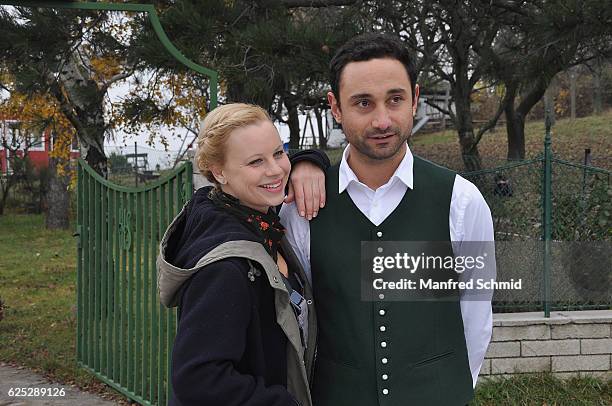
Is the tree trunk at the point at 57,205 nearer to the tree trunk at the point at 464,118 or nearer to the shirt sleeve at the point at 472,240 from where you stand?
the tree trunk at the point at 464,118

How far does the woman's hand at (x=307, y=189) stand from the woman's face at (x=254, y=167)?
0.17m

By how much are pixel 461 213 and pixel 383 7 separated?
14.0 feet

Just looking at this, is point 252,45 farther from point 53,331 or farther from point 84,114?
point 53,331

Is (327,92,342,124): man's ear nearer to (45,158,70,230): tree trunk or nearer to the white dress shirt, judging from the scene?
the white dress shirt

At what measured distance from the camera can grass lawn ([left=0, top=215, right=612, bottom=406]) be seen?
4.82 m

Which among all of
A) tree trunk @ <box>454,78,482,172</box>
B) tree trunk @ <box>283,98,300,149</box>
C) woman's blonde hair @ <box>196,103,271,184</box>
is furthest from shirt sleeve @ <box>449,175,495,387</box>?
tree trunk @ <box>454,78,482,172</box>

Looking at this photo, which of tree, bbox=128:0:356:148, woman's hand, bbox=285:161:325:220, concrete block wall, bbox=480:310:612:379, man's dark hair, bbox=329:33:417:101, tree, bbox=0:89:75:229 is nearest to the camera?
man's dark hair, bbox=329:33:417:101

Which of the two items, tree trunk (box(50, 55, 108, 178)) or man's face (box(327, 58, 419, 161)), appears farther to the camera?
tree trunk (box(50, 55, 108, 178))

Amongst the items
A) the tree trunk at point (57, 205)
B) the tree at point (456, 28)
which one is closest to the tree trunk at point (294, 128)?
the tree at point (456, 28)

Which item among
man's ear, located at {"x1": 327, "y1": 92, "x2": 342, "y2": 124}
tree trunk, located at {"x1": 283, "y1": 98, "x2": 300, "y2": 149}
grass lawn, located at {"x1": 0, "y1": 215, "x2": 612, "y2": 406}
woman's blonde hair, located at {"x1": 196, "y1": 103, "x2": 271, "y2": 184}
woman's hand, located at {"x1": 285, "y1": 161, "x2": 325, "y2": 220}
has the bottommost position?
grass lawn, located at {"x1": 0, "y1": 215, "x2": 612, "y2": 406}

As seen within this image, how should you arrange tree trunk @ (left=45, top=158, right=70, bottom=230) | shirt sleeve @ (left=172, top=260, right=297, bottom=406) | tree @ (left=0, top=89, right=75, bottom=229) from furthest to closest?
tree trunk @ (left=45, top=158, right=70, bottom=230) → tree @ (left=0, top=89, right=75, bottom=229) → shirt sleeve @ (left=172, top=260, right=297, bottom=406)

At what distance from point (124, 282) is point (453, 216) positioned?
129 inches

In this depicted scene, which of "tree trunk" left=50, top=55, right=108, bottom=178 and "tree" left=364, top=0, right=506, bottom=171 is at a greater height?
"tree" left=364, top=0, right=506, bottom=171

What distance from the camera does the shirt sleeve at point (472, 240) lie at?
2.02 m
